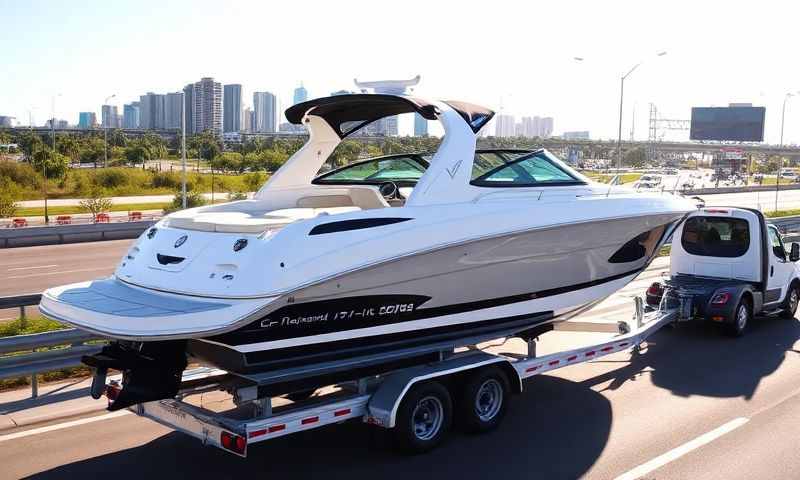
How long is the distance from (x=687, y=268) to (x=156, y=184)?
48444 millimetres

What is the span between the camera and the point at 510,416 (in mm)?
8102

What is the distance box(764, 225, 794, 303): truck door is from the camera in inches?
484

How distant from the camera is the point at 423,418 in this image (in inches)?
279

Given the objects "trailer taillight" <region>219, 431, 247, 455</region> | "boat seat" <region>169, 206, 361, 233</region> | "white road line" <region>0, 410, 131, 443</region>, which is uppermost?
"boat seat" <region>169, 206, 361, 233</region>

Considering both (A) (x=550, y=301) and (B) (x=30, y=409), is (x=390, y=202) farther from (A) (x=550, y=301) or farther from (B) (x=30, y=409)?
(B) (x=30, y=409)

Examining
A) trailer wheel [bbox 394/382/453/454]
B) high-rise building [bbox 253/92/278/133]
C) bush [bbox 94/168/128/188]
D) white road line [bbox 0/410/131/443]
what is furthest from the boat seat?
high-rise building [bbox 253/92/278/133]

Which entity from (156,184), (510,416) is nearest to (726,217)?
(510,416)

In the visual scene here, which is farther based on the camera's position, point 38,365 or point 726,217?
point 726,217

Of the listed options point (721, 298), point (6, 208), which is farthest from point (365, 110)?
point (6, 208)

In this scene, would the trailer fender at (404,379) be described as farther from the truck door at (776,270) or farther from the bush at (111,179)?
the bush at (111,179)

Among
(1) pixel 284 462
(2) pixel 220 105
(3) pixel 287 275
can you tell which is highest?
(2) pixel 220 105

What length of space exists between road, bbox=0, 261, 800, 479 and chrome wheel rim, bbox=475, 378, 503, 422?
191 mm

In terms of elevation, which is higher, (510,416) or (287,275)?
(287,275)

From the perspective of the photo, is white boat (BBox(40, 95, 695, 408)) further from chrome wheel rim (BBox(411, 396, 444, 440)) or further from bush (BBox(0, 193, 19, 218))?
bush (BBox(0, 193, 19, 218))
